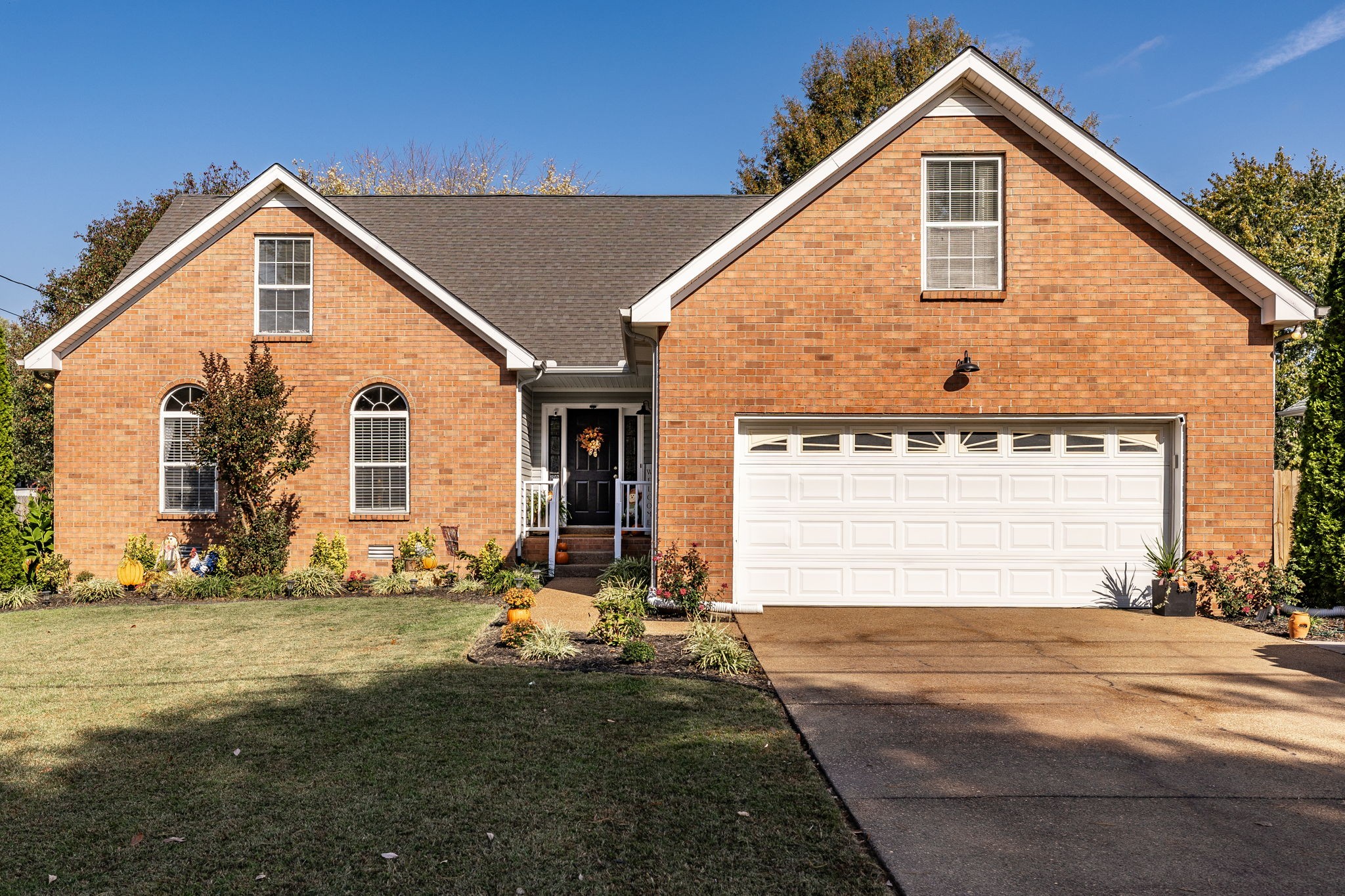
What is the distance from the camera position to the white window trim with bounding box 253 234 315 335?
13.2 meters

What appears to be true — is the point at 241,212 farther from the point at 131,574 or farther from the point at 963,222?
the point at 963,222

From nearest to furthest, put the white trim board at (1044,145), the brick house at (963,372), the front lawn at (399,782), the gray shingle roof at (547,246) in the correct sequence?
1. the front lawn at (399,782)
2. the white trim board at (1044,145)
3. the brick house at (963,372)
4. the gray shingle roof at (547,246)

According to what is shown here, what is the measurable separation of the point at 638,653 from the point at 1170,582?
675cm

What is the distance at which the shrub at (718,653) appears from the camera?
7.31 m

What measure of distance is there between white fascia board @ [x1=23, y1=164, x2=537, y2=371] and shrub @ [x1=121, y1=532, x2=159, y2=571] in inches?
115

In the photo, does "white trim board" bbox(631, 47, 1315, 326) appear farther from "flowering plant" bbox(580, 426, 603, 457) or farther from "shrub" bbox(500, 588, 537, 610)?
"flowering plant" bbox(580, 426, 603, 457)

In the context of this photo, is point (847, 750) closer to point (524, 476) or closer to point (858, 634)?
point (858, 634)

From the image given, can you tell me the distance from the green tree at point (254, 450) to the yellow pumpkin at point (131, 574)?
1.26 metres

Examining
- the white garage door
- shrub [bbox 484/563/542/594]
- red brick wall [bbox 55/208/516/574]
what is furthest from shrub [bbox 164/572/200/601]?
the white garage door

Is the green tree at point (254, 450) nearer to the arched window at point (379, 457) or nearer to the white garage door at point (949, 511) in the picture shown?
the arched window at point (379, 457)

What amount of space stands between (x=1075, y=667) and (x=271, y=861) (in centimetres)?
652

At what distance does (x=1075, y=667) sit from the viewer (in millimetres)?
7551

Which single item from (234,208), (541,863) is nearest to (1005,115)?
(541,863)

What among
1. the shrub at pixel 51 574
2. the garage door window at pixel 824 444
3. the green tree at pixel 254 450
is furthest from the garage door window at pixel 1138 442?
the shrub at pixel 51 574
